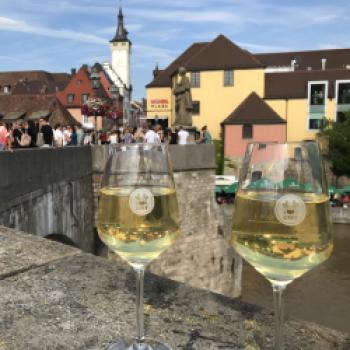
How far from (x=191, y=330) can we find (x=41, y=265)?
3.18ft

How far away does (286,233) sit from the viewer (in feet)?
3.86

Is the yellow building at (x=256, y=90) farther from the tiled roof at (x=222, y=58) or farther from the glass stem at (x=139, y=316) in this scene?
the glass stem at (x=139, y=316)

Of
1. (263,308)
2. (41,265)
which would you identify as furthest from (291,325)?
(41,265)

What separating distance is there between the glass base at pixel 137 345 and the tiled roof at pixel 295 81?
40.6 metres

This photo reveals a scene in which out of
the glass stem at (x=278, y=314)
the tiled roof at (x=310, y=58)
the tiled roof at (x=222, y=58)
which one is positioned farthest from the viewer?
the tiled roof at (x=310, y=58)

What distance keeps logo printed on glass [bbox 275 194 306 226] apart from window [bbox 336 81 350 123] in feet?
138

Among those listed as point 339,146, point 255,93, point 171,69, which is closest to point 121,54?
point 171,69

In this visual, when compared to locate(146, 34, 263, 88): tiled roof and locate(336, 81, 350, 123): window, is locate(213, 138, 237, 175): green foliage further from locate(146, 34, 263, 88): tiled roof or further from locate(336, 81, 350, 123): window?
locate(336, 81, 350, 123): window

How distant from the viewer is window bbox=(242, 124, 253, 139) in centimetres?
3862

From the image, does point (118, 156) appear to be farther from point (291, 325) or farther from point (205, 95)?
point (205, 95)

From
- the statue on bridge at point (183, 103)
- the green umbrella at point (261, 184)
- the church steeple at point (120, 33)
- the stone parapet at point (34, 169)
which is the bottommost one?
the stone parapet at point (34, 169)

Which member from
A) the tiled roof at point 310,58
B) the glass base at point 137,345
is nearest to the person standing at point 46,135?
the glass base at point 137,345

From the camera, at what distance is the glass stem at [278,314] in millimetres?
1129

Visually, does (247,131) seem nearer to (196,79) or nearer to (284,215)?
(196,79)
